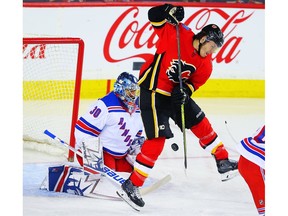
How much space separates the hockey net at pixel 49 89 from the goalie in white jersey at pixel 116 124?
0.55m

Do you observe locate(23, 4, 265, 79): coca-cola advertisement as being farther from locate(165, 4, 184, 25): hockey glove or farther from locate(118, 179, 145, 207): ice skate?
locate(165, 4, 184, 25): hockey glove

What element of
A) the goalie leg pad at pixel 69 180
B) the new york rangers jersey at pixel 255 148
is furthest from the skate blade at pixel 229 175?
the new york rangers jersey at pixel 255 148

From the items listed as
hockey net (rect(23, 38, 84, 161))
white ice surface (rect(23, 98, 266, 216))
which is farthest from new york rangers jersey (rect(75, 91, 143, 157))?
hockey net (rect(23, 38, 84, 161))

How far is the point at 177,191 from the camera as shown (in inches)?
172

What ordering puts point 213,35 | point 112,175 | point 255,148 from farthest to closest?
point 112,175 → point 213,35 → point 255,148

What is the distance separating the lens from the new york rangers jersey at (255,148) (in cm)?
342

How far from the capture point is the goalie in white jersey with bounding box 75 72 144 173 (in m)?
4.27

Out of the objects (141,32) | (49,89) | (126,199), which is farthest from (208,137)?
(141,32)

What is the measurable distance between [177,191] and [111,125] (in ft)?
1.35

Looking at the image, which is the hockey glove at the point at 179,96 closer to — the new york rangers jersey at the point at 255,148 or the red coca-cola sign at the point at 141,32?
the new york rangers jersey at the point at 255,148

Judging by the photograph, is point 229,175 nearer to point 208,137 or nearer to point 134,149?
point 208,137

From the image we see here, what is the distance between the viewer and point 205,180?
4.50m

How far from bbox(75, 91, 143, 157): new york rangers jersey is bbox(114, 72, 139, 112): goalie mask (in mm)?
35
